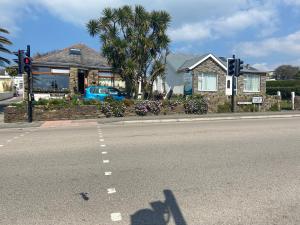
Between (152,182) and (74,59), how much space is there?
2774cm

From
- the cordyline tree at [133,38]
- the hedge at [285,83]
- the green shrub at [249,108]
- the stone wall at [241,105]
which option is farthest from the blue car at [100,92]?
the hedge at [285,83]

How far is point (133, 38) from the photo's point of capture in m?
24.5

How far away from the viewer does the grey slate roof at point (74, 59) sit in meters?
30.4

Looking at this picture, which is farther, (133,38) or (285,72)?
(285,72)

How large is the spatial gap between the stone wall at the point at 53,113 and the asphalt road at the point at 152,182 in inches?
351

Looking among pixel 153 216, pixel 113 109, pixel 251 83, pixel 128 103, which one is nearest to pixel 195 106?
pixel 128 103

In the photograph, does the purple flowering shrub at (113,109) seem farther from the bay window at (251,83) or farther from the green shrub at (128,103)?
the bay window at (251,83)

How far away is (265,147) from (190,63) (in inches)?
996

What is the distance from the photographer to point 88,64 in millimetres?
32125

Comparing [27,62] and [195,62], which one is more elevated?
[195,62]

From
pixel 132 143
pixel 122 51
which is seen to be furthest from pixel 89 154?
pixel 122 51

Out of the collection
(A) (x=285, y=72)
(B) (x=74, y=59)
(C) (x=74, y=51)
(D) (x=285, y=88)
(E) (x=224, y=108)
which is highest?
(A) (x=285, y=72)

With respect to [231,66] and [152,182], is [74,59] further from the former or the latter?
[152,182]

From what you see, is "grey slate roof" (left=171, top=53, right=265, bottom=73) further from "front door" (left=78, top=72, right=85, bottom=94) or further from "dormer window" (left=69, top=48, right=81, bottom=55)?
"dormer window" (left=69, top=48, right=81, bottom=55)
